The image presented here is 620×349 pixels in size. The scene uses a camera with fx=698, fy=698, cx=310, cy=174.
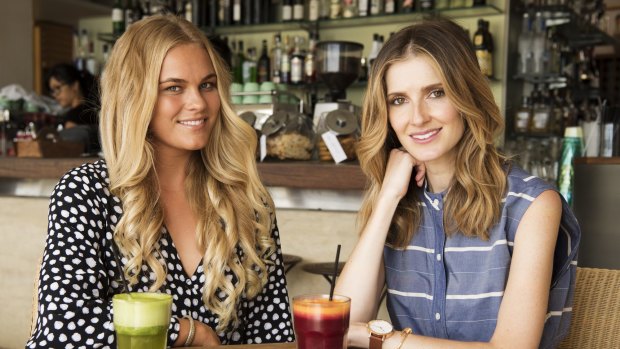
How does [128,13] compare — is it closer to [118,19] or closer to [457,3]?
[118,19]

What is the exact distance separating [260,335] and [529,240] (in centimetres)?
80

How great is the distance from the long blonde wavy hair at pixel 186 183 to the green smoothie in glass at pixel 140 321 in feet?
1.70

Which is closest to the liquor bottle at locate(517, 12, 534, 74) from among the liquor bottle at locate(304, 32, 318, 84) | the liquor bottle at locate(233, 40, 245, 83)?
the liquor bottle at locate(304, 32, 318, 84)

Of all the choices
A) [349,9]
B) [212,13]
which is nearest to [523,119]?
[349,9]

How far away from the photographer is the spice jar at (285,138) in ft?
10.7

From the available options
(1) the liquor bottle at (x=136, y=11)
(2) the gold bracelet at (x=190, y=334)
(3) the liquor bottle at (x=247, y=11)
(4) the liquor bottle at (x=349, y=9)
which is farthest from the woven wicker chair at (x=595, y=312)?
(1) the liquor bottle at (x=136, y=11)

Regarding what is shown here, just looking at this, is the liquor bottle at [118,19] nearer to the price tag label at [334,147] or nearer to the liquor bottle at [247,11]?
the liquor bottle at [247,11]

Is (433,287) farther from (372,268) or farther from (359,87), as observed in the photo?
(359,87)

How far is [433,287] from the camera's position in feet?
5.43

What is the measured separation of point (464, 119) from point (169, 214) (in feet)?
2.67

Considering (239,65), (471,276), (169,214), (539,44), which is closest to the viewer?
(471,276)

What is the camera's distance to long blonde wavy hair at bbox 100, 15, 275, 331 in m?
1.77

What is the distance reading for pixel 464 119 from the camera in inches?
65.9

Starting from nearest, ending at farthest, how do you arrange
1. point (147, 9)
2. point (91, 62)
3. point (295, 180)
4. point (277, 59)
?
1. point (295, 180)
2. point (277, 59)
3. point (147, 9)
4. point (91, 62)
